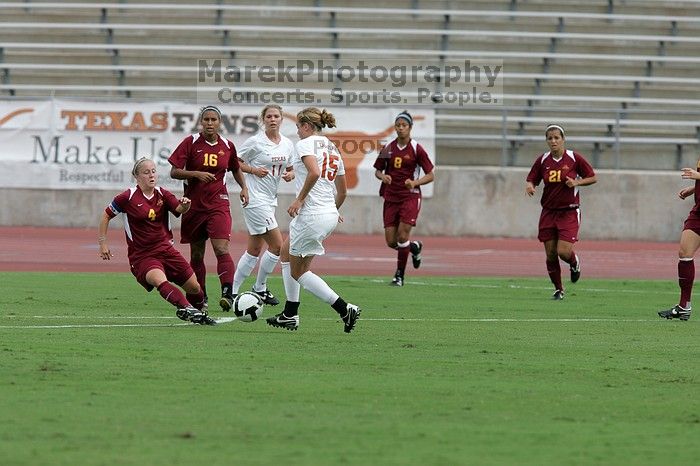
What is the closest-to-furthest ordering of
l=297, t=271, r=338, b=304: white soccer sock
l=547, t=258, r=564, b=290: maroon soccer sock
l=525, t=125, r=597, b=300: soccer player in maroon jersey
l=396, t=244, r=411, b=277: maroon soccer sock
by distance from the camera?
l=297, t=271, r=338, b=304: white soccer sock < l=547, t=258, r=564, b=290: maroon soccer sock < l=525, t=125, r=597, b=300: soccer player in maroon jersey < l=396, t=244, r=411, b=277: maroon soccer sock

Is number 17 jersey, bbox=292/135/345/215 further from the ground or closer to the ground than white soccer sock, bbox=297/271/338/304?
further from the ground

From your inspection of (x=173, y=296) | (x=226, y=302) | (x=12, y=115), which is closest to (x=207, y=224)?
(x=226, y=302)

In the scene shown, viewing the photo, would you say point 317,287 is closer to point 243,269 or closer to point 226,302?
point 226,302

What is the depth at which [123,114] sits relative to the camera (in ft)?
90.9

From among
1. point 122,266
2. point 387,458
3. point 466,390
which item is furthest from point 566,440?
point 122,266

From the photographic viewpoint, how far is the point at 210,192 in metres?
13.8

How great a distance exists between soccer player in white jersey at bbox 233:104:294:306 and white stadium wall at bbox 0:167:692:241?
42.0 ft

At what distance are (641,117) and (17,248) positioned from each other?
49.4 feet

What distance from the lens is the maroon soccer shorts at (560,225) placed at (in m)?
16.7

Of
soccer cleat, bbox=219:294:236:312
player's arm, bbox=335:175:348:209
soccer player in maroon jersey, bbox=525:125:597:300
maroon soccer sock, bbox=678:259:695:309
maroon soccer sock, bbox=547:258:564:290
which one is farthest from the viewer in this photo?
soccer player in maroon jersey, bbox=525:125:597:300

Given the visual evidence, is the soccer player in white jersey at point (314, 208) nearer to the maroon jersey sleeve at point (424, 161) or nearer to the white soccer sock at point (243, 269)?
the white soccer sock at point (243, 269)

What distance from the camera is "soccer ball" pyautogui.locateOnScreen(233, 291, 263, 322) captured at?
462 inches

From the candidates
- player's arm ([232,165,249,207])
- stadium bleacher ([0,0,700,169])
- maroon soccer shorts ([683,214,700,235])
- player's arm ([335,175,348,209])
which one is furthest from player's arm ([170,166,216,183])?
stadium bleacher ([0,0,700,169])

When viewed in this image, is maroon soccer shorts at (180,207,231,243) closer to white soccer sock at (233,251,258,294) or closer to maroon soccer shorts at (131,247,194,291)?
white soccer sock at (233,251,258,294)
